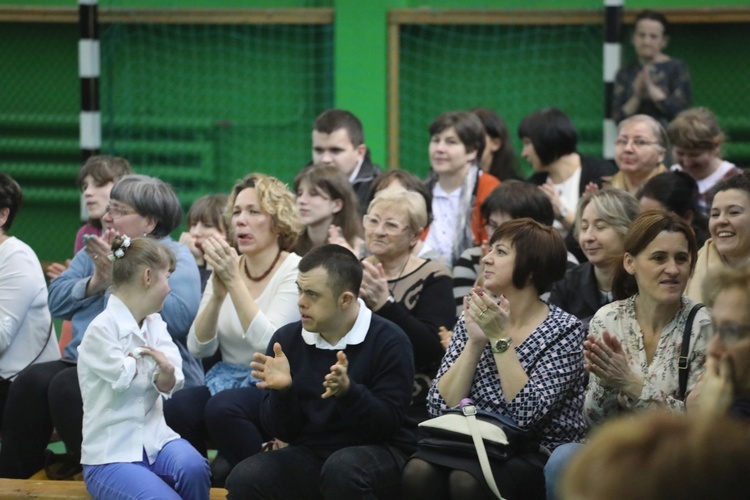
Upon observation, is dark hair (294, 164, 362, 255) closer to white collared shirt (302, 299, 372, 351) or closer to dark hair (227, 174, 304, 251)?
dark hair (227, 174, 304, 251)

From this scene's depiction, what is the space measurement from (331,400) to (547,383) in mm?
668

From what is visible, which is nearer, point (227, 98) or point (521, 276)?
point (521, 276)

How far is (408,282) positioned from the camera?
13.0ft

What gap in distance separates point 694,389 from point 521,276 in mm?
673

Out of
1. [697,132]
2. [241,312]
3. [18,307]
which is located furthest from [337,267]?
[697,132]

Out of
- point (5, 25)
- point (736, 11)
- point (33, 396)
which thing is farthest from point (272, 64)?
point (33, 396)

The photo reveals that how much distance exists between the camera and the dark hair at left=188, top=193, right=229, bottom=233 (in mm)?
4852

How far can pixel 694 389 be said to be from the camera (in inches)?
114

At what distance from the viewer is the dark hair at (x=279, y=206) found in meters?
4.04

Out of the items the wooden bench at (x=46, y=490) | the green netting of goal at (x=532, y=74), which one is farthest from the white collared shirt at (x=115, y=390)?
the green netting of goal at (x=532, y=74)

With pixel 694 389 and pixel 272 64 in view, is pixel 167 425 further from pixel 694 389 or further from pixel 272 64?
pixel 272 64

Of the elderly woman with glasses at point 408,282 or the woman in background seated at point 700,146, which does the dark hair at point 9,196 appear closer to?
the elderly woman with glasses at point 408,282

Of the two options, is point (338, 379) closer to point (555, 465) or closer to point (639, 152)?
point (555, 465)

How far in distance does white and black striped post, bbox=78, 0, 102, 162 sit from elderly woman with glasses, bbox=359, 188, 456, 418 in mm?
3131
